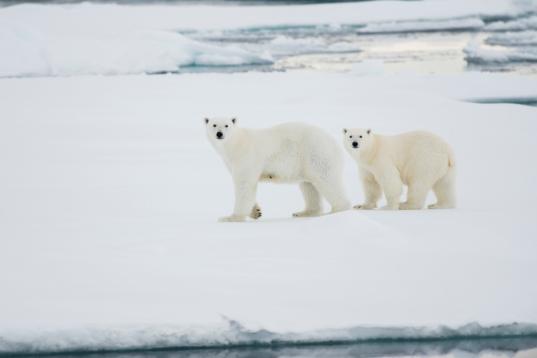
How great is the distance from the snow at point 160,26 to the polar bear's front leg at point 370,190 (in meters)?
9.75

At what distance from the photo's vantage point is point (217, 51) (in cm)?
1566

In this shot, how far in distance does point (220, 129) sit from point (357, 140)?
763 millimetres

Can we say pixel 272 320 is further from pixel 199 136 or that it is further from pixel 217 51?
pixel 217 51

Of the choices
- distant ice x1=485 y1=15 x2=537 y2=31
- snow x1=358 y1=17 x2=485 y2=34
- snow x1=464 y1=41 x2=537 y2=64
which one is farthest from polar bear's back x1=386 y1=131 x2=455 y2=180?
snow x1=358 y1=17 x2=485 y2=34

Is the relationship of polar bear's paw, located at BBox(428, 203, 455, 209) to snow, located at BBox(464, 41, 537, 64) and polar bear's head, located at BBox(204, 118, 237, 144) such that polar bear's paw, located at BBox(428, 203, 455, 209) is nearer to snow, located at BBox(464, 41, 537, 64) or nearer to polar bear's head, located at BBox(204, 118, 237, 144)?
polar bear's head, located at BBox(204, 118, 237, 144)

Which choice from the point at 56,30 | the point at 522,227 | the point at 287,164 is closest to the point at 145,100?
the point at 287,164

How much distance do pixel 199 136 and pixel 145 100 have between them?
2633 millimetres

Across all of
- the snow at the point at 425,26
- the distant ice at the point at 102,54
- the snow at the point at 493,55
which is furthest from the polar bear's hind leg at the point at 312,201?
the snow at the point at 425,26

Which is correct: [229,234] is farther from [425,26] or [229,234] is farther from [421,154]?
[425,26]

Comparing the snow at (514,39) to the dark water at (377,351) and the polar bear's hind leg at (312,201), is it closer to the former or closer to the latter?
the polar bear's hind leg at (312,201)

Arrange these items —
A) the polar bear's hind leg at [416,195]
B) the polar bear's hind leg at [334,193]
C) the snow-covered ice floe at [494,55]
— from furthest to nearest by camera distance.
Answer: the snow-covered ice floe at [494,55]
the polar bear's hind leg at [416,195]
the polar bear's hind leg at [334,193]

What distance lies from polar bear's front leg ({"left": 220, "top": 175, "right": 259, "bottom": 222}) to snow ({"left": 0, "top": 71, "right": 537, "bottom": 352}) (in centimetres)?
15

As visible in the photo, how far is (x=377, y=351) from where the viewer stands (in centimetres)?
277

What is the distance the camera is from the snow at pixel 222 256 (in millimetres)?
2807
